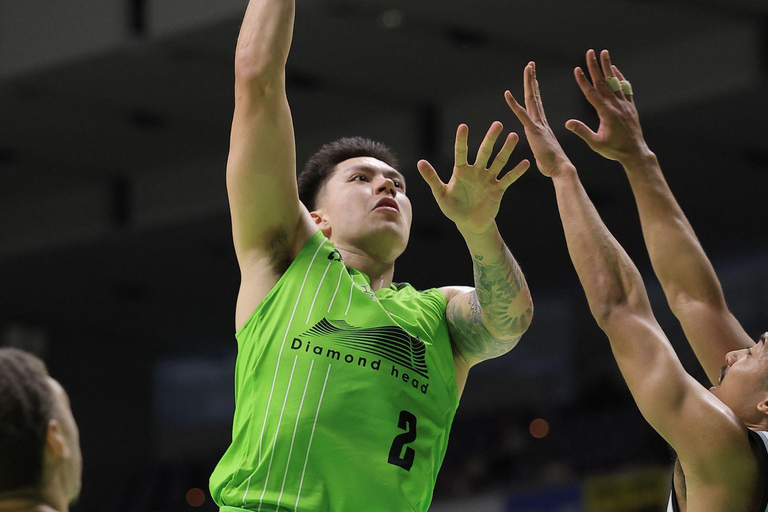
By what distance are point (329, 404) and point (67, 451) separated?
5.60ft

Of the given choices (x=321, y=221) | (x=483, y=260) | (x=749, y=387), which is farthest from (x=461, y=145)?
(x=749, y=387)

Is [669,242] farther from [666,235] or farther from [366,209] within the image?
[366,209]

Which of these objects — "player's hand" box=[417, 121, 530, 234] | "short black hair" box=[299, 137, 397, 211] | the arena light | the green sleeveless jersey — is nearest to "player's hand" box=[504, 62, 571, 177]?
"player's hand" box=[417, 121, 530, 234]

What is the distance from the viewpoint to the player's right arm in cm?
498

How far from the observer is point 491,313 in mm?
5422

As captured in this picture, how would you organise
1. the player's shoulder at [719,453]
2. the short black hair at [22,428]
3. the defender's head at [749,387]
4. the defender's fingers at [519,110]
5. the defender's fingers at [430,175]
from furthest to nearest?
1. the defender's fingers at [519,110]
2. the defender's fingers at [430,175]
3. the defender's head at [749,387]
4. the player's shoulder at [719,453]
5. the short black hair at [22,428]

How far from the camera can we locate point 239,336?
5148mm

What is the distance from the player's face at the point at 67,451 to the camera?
3.36 meters

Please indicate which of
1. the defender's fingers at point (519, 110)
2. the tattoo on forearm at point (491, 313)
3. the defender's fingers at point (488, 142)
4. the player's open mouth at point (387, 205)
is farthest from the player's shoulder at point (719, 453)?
the player's open mouth at point (387, 205)

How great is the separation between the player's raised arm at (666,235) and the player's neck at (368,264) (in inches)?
48.2

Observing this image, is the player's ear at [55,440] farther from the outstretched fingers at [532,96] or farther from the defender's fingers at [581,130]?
the outstretched fingers at [532,96]

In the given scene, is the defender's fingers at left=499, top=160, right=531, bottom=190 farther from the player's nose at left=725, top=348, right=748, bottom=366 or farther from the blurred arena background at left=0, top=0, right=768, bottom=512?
the blurred arena background at left=0, top=0, right=768, bottom=512

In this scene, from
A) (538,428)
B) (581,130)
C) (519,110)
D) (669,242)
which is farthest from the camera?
(538,428)

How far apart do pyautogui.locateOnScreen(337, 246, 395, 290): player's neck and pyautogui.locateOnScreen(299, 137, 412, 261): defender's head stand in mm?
30
